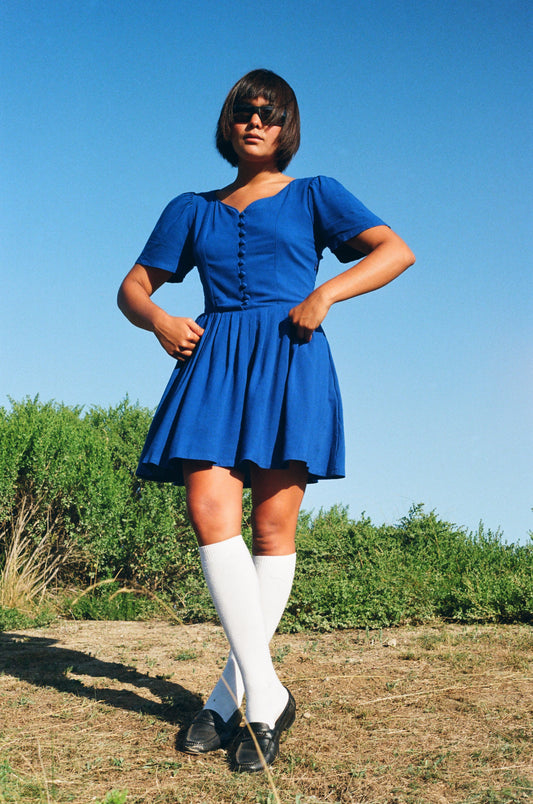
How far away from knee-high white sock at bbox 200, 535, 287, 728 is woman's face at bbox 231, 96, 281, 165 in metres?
1.43

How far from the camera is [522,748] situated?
244 cm

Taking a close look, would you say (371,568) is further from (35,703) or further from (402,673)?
(35,703)

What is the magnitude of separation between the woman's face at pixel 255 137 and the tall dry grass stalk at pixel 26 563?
465cm

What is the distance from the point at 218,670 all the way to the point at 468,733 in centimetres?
152

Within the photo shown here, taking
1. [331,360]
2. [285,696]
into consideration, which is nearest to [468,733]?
[285,696]

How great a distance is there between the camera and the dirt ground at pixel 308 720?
2168 millimetres

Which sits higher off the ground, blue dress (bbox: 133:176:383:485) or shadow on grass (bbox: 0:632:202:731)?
blue dress (bbox: 133:176:383:485)

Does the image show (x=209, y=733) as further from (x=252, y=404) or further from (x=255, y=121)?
(x=255, y=121)

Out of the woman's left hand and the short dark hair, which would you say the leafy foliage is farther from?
the short dark hair

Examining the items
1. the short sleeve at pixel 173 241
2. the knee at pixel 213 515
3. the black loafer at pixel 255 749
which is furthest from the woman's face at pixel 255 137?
the black loafer at pixel 255 749

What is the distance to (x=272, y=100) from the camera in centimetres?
256

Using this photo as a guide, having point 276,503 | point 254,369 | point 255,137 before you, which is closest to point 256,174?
point 255,137

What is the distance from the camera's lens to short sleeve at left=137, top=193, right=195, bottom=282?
8.73 ft

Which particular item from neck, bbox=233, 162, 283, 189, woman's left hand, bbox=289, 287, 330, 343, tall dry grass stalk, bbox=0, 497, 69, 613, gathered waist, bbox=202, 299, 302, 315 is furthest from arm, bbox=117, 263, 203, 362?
tall dry grass stalk, bbox=0, 497, 69, 613
